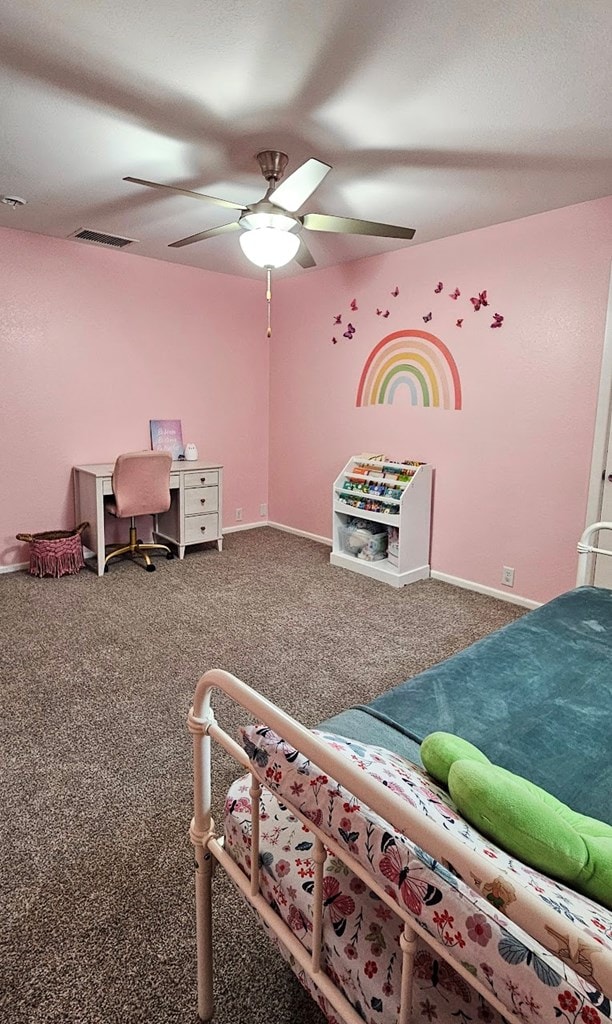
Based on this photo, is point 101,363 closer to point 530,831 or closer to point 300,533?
point 300,533

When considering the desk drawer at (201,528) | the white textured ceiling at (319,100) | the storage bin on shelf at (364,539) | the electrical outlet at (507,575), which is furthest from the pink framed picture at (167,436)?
the electrical outlet at (507,575)

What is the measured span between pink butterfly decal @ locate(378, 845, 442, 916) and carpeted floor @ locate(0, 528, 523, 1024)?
0.81 meters

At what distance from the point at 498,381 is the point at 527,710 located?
8.46 feet

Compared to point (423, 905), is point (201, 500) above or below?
below

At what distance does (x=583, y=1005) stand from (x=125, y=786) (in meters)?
1.71

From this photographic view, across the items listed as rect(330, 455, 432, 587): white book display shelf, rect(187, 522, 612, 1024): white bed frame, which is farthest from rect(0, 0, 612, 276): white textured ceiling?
rect(187, 522, 612, 1024): white bed frame

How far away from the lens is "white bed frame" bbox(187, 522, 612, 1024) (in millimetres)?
699

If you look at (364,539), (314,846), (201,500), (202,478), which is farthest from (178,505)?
(314,846)

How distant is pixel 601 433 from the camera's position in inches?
124

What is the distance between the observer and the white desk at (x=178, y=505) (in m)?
4.07

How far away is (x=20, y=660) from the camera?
2.76 metres

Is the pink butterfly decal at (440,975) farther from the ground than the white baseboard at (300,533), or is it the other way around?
the pink butterfly decal at (440,975)

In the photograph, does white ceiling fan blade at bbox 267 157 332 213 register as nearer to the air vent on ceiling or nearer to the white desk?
the air vent on ceiling

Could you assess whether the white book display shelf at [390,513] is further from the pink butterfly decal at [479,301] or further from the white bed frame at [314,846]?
the white bed frame at [314,846]
